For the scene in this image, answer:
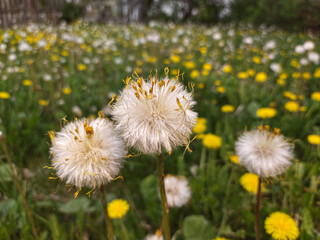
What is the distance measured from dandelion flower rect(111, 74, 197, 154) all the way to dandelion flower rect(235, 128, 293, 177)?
430 mm

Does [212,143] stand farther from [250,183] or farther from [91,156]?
[91,156]

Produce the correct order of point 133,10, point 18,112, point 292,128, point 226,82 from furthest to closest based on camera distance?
point 133,10 < point 226,82 < point 18,112 < point 292,128

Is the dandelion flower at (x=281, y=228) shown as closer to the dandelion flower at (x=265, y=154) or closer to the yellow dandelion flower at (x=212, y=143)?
the dandelion flower at (x=265, y=154)

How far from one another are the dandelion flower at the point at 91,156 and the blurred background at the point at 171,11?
23.6 ft

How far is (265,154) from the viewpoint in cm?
106

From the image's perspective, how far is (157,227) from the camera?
1.42m

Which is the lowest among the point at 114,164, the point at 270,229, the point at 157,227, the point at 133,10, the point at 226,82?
the point at 157,227

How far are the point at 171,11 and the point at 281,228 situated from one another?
16.5 m

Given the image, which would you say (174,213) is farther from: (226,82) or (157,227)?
(226,82)

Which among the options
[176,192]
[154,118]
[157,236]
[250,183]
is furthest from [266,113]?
[154,118]

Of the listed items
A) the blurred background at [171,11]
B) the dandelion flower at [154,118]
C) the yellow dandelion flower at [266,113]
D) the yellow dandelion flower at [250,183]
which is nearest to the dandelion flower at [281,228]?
the yellow dandelion flower at [250,183]

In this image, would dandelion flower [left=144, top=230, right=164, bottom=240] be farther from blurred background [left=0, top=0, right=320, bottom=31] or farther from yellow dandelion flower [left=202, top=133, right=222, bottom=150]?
blurred background [left=0, top=0, right=320, bottom=31]

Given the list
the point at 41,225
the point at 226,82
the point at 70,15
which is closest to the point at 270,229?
the point at 41,225

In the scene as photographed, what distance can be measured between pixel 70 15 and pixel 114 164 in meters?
11.9
